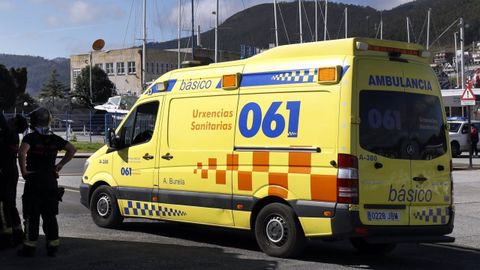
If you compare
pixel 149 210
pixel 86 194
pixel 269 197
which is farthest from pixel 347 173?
pixel 86 194

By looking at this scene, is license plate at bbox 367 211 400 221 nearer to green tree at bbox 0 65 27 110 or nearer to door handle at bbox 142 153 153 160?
door handle at bbox 142 153 153 160

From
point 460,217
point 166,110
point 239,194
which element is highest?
point 166,110

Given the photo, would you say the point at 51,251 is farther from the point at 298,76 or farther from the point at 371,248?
the point at 371,248

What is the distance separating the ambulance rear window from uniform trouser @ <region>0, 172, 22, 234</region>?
4.15m

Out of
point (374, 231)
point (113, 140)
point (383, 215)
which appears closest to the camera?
point (374, 231)

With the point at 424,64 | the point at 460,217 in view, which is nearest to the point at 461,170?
the point at 460,217

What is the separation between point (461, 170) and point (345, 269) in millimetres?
17493

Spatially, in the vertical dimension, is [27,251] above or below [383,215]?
below

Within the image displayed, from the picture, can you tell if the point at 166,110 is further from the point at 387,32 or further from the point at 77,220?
the point at 387,32

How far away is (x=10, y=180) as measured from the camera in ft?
26.4

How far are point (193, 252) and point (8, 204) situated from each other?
2.30 m

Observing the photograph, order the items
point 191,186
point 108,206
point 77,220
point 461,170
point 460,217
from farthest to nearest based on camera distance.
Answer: point 461,170
point 460,217
point 77,220
point 108,206
point 191,186

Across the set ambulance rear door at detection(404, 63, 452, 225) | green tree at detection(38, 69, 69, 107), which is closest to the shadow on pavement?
ambulance rear door at detection(404, 63, 452, 225)

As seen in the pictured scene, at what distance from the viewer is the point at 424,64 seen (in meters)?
8.49
